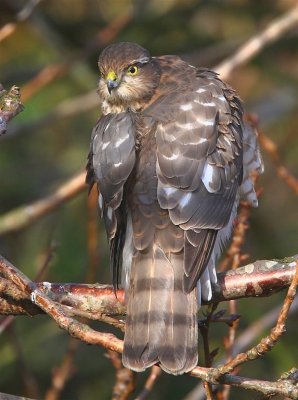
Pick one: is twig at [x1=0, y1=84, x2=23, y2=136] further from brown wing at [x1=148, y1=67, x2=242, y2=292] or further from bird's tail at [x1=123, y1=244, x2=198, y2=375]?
→ bird's tail at [x1=123, y1=244, x2=198, y2=375]

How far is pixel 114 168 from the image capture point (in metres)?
4.82

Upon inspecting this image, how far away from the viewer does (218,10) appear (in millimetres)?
8570

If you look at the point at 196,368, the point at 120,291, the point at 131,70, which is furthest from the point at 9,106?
the point at 131,70

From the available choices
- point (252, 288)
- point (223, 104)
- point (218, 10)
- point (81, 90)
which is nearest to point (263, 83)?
point (218, 10)

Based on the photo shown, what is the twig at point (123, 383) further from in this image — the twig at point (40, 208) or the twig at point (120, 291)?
the twig at point (40, 208)

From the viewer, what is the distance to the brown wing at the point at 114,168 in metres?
4.80

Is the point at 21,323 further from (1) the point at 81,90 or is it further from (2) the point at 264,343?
(2) the point at 264,343

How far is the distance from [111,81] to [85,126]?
3745 millimetres

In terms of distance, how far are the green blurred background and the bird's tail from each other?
2.61m

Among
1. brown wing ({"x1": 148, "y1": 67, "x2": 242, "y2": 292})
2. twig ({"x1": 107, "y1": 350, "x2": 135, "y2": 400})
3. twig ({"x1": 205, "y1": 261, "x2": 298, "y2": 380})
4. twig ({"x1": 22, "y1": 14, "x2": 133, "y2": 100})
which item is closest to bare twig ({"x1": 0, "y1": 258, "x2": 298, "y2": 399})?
twig ({"x1": 205, "y1": 261, "x2": 298, "y2": 380})

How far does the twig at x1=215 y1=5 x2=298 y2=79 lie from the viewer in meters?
7.16

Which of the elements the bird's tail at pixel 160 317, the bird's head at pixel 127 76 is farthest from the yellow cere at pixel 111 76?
the bird's tail at pixel 160 317

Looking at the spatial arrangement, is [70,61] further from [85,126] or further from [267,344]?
[267,344]

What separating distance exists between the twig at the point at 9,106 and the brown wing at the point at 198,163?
86cm
